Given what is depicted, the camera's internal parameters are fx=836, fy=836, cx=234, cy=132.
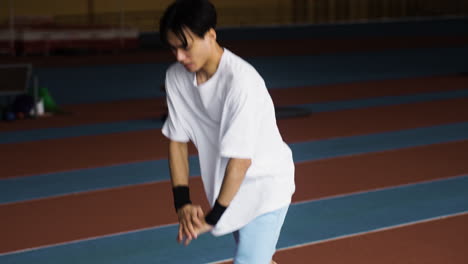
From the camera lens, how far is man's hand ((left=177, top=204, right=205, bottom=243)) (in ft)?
10.6

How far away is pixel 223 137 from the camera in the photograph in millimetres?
3193

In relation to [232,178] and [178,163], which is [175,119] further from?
[232,178]

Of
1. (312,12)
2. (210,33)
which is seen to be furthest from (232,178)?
(312,12)

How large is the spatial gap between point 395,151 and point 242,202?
242 inches

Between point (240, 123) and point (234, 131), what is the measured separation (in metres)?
0.04

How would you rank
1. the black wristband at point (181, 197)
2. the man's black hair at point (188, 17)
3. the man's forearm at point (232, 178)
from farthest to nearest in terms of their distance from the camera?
1. the black wristband at point (181, 197)
2. the man's forearm at point (232, 178)
3. the man's black hair at point (188, 17)

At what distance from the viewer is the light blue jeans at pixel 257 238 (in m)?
3.39

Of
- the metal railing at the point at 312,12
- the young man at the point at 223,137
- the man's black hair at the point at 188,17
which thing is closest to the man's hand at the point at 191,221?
the young man at the point at 223,137

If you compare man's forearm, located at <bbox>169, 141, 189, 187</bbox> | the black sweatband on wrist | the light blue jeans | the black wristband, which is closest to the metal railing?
man's forearm, located at <bbox>169, 141, 189, 187</bbox>

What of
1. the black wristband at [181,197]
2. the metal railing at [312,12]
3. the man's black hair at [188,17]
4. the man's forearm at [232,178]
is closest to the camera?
the man's black hair at [188,17]

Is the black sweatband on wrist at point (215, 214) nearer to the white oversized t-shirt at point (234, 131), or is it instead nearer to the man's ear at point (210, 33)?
the white oversized t-shirt at point (234, 131)

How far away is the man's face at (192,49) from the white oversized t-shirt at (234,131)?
0.30 ft

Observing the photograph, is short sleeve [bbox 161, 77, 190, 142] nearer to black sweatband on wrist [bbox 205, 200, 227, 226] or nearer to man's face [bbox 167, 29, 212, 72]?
man's face [bbox 167, 29, 212, 72]

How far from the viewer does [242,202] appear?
3342 millimetres
